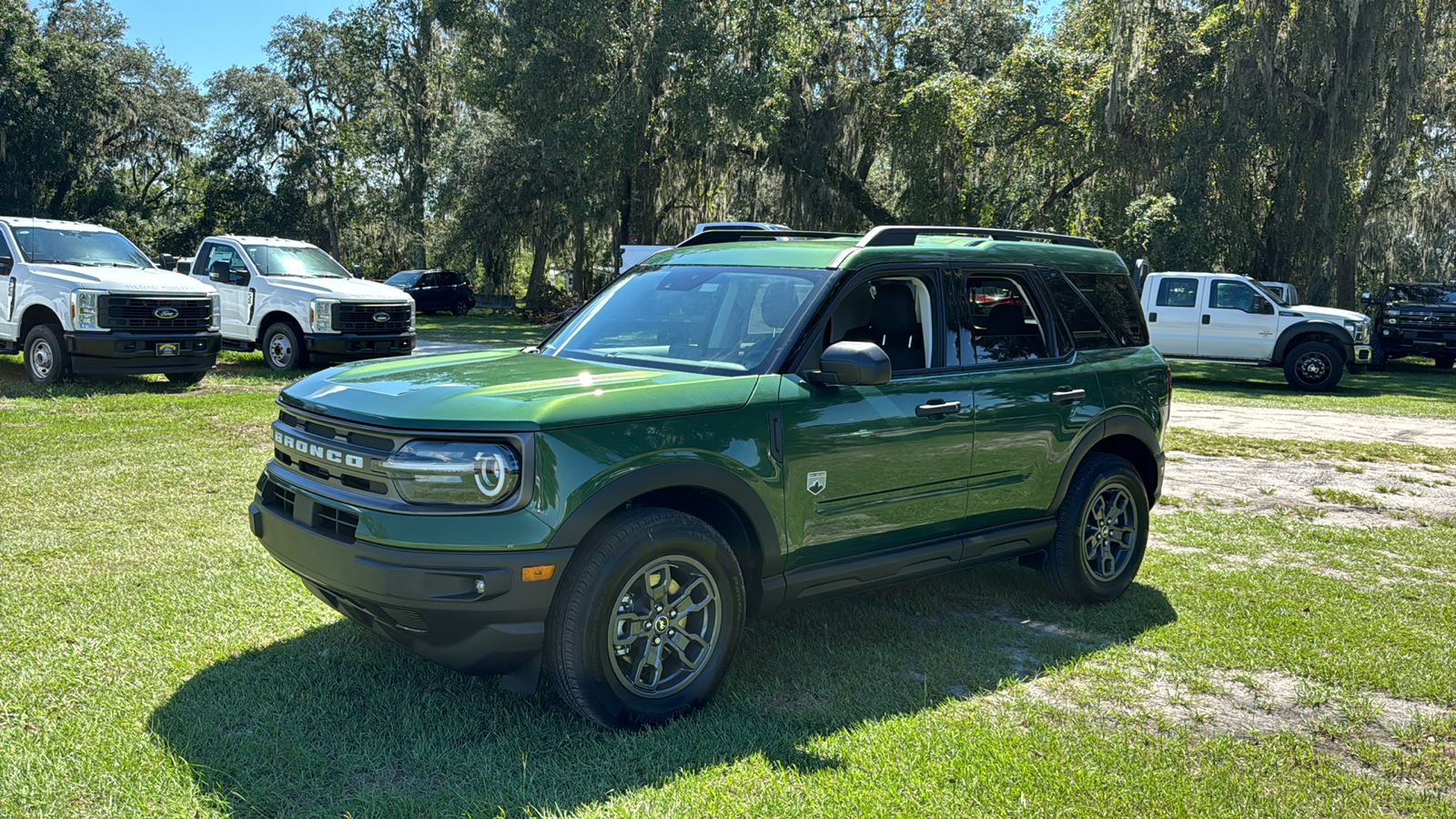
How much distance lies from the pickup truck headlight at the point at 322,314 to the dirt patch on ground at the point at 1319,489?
11000 mm

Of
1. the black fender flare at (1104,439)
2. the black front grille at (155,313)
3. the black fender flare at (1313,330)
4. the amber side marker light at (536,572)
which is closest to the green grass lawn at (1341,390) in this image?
the black fender flare at (1313,330)

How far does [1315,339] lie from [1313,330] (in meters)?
0.18

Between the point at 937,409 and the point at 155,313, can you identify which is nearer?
the point at 937,409

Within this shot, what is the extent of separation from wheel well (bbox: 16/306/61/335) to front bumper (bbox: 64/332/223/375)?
59 centimetres

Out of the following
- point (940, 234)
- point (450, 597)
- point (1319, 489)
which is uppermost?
point (940, 234)

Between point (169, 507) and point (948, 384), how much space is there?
5.26m

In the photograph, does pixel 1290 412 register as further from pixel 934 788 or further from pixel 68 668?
pixel 68 668

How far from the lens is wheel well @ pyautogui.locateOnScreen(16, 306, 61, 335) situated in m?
13.2

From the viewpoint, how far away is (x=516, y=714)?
4.12 meters

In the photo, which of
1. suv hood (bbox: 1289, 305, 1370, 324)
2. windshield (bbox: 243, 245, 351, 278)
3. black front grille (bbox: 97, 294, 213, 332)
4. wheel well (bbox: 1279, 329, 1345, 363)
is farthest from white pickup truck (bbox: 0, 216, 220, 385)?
suv hood (bbox: 1289, 305, 1370, 324)

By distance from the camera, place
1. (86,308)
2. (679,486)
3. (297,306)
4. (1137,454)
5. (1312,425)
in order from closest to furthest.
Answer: (679,486), (1137,454), (86,308), (1312,425), (297,306)

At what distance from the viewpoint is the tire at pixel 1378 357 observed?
23062 mm

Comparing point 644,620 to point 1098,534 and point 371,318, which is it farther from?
point 371,318

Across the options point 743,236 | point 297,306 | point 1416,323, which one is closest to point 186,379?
point 297,306
